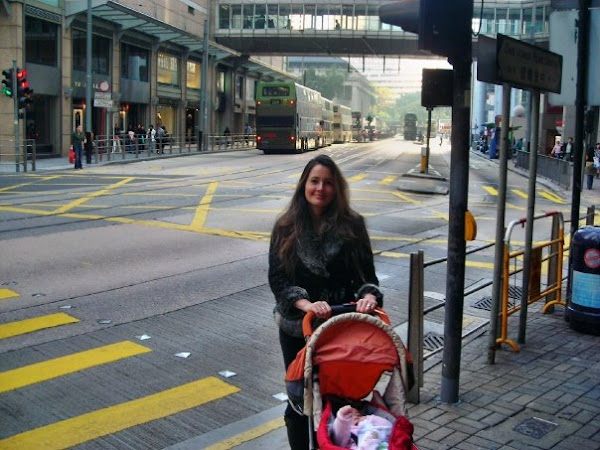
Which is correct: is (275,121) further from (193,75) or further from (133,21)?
(193,75)

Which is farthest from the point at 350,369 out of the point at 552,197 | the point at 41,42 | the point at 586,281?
the point at 41,42

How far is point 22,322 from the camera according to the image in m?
7.35

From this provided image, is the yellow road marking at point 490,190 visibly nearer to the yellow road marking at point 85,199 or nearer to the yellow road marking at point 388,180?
the yellow road marking at point 388,180

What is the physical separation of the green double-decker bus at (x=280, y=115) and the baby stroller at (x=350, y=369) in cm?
3889

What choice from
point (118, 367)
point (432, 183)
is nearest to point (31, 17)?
point (432, 183)

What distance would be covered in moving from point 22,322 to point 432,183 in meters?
19.5

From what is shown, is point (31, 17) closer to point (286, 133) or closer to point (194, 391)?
point (286, 133)

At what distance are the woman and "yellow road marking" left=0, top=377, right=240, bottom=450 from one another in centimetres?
165

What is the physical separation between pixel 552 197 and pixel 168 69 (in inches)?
1305

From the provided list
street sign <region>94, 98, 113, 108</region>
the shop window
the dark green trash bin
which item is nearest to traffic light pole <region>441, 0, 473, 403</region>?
the dark green trash bin

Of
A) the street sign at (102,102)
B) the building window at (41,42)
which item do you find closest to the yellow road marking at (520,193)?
the street sign at (102,102)

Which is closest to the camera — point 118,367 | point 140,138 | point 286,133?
point 118,367

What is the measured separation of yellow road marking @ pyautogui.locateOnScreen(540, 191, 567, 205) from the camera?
69.1 feet

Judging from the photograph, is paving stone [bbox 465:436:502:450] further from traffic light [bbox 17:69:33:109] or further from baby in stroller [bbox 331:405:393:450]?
traffic light [bbox 17:69:33:109]
